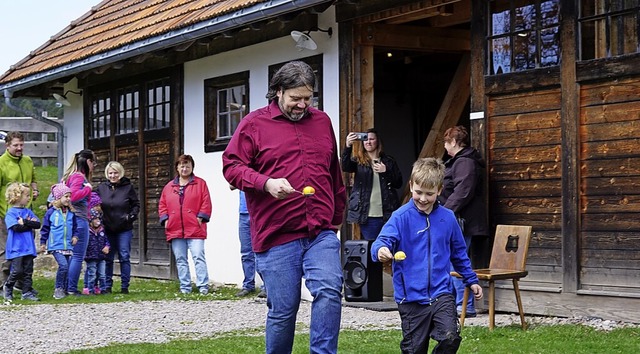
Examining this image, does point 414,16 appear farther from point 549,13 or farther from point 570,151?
point 570,151

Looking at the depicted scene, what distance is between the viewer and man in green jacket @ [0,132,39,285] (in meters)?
13.5

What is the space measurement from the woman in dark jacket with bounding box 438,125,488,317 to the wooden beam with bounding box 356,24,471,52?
Result: 84.3 inches

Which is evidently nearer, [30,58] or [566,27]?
[566,27]

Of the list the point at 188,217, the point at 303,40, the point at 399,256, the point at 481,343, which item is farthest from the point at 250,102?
the point at 399,256

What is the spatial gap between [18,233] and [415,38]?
4.92 m

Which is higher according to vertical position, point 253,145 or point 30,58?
point 30,58

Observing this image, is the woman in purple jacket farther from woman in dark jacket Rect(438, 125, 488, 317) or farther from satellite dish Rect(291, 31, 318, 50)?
woman in dark jacket Rect(438, 125, 488, 317)

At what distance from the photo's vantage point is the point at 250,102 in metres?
14.1

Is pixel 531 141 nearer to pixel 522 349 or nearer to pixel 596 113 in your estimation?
pixel 596 113

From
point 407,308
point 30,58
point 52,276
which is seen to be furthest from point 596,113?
point 30,58

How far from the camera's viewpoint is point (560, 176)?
382 inches

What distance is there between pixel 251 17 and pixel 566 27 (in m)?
3.80

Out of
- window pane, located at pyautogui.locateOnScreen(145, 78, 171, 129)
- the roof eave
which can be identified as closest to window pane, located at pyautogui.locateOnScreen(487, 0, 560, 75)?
the roof eave

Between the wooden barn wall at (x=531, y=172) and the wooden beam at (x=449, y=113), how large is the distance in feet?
8.29
